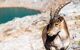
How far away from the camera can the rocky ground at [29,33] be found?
1117 cm

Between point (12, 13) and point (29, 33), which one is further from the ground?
point (29, 33)

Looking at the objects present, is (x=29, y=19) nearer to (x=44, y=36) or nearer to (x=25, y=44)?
(x=25, y=44)

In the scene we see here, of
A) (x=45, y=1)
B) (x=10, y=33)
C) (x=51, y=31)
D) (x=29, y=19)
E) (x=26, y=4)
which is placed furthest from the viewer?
(x=26, y=4)

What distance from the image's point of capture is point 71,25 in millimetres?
12227

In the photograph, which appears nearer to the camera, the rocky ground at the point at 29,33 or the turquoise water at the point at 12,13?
the rocky ground at the point at 29,33

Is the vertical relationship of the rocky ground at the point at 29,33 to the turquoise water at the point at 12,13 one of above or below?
above

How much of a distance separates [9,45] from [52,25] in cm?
279

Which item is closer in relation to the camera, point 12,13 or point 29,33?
point 29,33

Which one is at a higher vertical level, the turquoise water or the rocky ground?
the rocky ground

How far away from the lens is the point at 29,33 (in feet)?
39.1

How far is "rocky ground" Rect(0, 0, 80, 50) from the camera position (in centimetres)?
1117

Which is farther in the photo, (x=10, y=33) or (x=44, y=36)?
(x=10, y=33)

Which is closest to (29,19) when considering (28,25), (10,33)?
(28,25)

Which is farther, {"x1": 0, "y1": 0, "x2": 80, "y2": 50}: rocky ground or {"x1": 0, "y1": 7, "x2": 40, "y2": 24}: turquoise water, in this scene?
{"x1": 0, "y1": 7, "x2": 40, "y2": 24}: turquoise water
